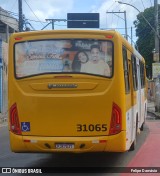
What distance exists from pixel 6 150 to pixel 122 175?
4885mm

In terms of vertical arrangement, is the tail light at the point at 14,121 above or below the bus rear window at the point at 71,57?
below

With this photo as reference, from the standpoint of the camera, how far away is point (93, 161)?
10.7m

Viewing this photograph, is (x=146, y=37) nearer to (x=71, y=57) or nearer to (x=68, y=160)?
(x=68, y=160)

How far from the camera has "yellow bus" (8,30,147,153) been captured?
352 inches

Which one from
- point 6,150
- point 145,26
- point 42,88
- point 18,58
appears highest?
point 145,26

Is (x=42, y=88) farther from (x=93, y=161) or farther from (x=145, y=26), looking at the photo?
(x=145, y=26)

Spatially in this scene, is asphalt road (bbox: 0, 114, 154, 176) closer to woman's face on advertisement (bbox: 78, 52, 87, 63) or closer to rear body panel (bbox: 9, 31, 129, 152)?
rear body panel (bbox: 9, 31, 129, 152)

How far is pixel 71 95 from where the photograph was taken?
8992 mm

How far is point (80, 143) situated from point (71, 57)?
1714mm

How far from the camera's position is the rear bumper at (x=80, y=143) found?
8867 mm

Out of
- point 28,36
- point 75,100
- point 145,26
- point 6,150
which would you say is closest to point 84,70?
point 75,100

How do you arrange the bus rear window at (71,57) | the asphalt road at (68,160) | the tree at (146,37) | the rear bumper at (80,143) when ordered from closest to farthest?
the rear bumper at (80,143), the bus rear window at (71,57), the asphalt road at (68,160), the tree at (146,37)

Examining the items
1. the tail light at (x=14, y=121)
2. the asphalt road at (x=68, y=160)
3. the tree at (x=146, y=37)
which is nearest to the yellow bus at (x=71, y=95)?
the tail light at (x=14, y=121)

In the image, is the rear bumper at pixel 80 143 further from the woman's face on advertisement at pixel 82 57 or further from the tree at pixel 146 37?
the tree at pixel 146 37
